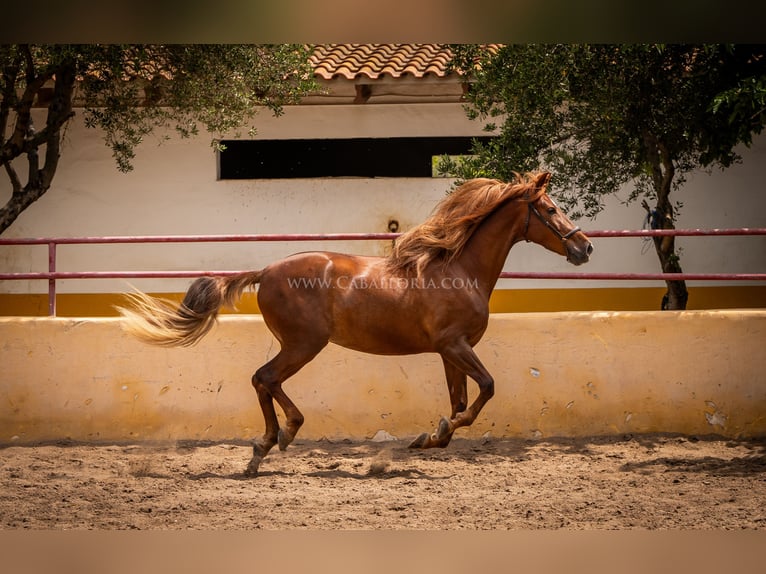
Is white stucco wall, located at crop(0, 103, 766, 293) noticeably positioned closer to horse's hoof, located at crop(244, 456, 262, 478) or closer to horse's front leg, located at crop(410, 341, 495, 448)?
horse's front leg, located at crop(410, 341, 495, 448)

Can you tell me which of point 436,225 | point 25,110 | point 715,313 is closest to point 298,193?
point 25,110

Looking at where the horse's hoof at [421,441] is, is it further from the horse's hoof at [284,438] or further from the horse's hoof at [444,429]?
the horse's hoof at [284,438]

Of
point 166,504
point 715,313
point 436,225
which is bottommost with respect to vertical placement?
point 166,504

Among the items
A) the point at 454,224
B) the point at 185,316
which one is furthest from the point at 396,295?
the point at 185,316

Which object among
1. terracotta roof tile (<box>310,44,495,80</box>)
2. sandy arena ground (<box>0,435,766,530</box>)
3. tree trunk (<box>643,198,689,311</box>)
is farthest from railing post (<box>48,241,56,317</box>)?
tree trunk (<box>643,198,689,311</box>)

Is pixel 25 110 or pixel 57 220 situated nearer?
pixel 25 110

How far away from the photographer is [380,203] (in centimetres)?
1034

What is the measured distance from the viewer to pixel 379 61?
10359mm

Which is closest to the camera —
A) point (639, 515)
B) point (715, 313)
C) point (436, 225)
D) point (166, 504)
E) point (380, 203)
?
point (639, 515)

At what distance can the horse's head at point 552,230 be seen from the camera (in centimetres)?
565

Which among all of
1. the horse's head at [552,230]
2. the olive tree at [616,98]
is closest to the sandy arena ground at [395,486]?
the horse's head at [552,230]

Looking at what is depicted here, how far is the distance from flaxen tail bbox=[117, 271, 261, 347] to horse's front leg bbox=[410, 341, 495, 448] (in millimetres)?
1540
